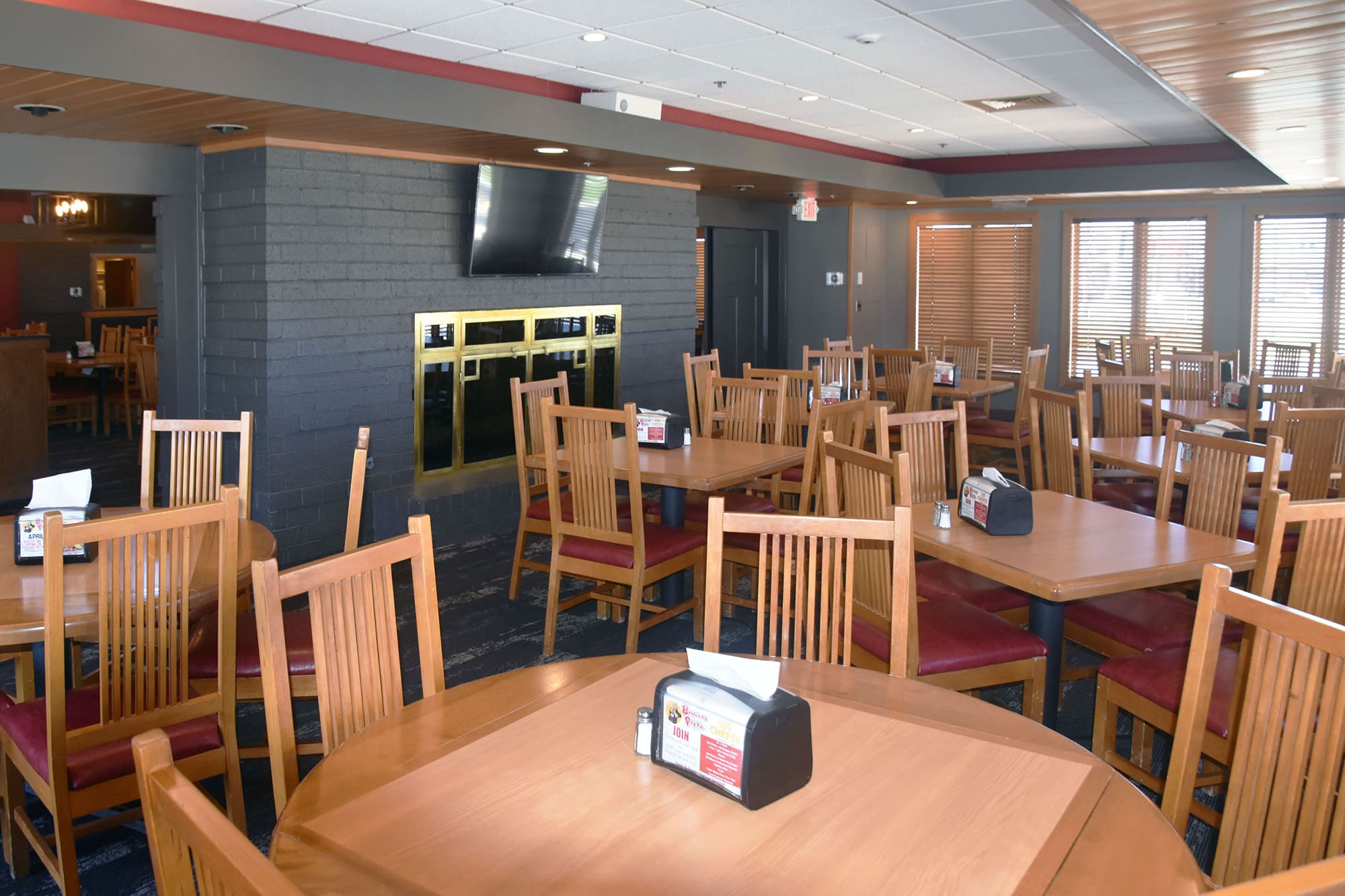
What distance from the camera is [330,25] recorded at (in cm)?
417

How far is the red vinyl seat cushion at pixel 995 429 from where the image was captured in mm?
6977

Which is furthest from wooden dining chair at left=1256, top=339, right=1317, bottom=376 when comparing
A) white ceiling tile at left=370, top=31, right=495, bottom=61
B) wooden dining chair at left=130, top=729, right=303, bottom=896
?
wooden dining chair at left=130, top=729, right=303, bottom=896

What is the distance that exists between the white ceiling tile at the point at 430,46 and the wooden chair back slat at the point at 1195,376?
15.7 feet

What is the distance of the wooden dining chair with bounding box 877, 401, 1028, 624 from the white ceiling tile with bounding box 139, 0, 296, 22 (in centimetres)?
265

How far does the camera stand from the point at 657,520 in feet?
17.0

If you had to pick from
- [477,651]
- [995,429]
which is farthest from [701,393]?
[477,651]

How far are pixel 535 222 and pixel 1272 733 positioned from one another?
17.1 feet

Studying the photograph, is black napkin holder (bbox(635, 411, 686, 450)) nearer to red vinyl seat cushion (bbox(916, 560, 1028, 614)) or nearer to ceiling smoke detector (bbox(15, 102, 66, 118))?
red vinyl seat cushion (bbox(916, 560, 1028, 614))

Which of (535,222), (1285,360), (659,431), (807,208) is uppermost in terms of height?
(807,208)

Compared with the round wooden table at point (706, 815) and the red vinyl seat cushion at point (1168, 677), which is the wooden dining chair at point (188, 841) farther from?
the red vinyl seat cushion at point (1168, 677)

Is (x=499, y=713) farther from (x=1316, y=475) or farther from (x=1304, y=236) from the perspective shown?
(x=1304, y=236)

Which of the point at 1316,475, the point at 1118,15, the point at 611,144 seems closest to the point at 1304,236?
the point at 1316,475

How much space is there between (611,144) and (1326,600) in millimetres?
4123

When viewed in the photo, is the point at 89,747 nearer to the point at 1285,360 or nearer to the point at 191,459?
the point at 191,459
